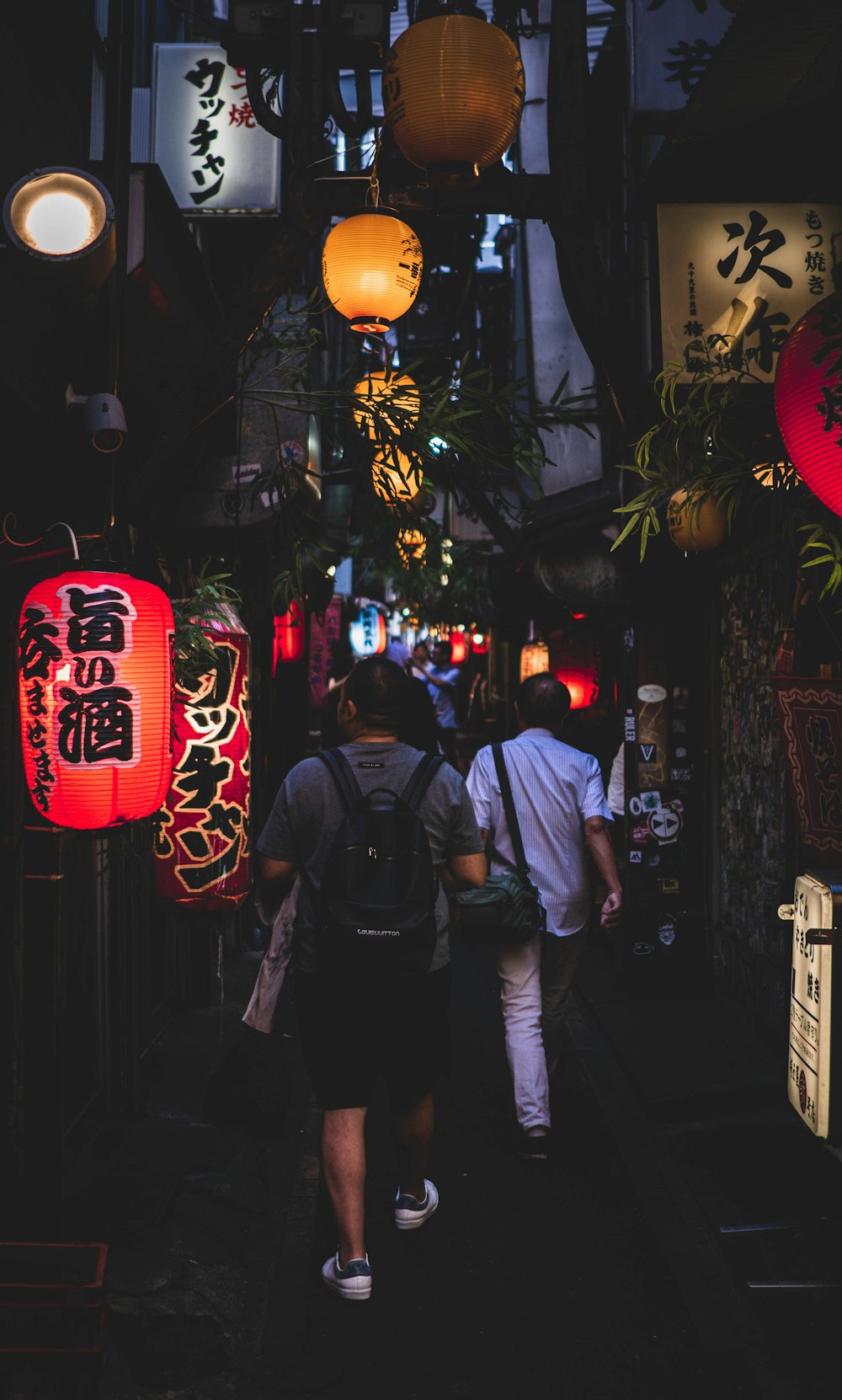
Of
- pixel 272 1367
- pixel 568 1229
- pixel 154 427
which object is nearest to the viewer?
pixel 272 1367

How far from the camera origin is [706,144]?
730 cm

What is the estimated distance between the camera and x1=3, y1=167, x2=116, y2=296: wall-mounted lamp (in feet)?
16.8

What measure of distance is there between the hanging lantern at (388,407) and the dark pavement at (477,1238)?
4.70 m

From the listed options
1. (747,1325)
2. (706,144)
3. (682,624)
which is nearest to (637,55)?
(706,144)

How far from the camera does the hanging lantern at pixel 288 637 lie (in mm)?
14477

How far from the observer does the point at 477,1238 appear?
6.06 m

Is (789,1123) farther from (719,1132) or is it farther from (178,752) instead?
(178,752)

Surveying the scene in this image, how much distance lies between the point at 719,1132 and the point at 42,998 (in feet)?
14.9

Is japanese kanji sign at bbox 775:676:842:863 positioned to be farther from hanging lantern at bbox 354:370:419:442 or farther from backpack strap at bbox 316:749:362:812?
hanging lantern at bbox 354:370:419:442

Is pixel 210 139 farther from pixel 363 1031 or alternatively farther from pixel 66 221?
pixel 363 1031

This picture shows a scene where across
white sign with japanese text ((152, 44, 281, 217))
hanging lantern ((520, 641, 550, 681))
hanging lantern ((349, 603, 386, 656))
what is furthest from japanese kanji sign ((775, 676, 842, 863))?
hanging lantern ((349, 603, 386, 656))

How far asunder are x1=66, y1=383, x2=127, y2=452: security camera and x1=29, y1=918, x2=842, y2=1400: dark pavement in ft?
13.5

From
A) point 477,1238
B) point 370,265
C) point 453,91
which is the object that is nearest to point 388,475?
point 370,265

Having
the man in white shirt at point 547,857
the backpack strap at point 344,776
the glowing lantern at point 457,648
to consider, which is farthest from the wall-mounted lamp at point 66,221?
the glowing lantern at point 457,648
